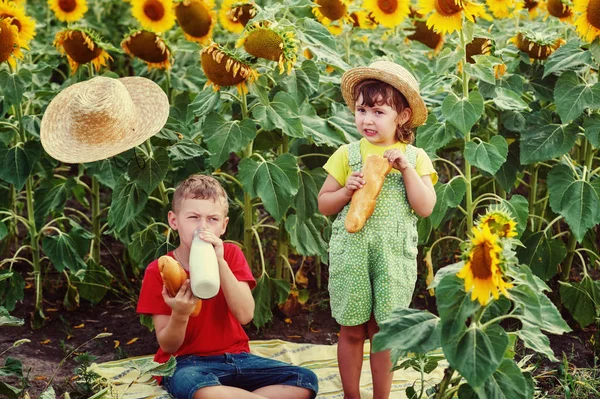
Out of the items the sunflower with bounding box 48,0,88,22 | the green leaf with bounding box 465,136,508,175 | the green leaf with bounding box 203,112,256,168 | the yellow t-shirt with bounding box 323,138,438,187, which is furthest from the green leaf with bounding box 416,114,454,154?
the sunflower with bounding box 48,0,88,22

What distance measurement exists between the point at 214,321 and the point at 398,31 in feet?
8.08

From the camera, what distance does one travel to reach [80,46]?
4215 mm

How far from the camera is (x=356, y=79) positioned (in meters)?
3.34

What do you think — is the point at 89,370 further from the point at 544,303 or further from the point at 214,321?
the point at 544,303

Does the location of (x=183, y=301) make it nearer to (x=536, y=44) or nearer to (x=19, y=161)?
(x=19, y=161)

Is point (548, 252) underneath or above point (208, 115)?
underneath

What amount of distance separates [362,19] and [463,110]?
1111 millimetres

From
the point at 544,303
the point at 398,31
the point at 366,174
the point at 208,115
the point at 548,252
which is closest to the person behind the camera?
the point at 544,303

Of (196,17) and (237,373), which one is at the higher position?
(196,17)

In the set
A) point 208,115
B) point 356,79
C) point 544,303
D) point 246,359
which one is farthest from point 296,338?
point 544,303

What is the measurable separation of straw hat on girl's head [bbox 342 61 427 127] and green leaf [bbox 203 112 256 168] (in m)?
0.61

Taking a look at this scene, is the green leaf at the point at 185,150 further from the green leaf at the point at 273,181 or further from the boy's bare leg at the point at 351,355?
the boy's bare leg at the point at 351,355

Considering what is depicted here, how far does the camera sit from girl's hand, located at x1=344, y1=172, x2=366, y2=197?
3.16 metres

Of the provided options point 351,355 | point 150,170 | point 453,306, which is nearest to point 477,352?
point 453,306
